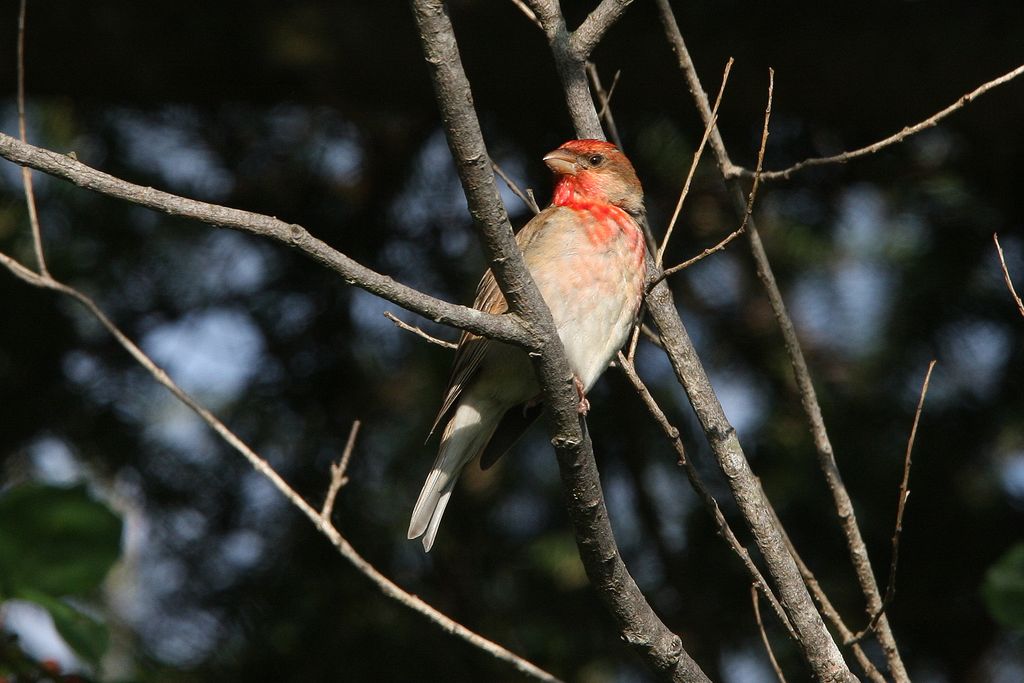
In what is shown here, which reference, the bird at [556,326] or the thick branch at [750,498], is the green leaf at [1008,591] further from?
the bird at [556,326]

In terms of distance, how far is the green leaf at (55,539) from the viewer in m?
3.56

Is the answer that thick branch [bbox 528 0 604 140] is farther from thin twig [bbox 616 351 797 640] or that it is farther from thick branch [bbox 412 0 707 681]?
thick branch [bbox 412 0 707 681]

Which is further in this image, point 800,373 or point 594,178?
point 594,178

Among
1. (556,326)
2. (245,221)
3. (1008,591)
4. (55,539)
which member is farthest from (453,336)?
(245,221)

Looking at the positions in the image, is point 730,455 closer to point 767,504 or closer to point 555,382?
point 767,504

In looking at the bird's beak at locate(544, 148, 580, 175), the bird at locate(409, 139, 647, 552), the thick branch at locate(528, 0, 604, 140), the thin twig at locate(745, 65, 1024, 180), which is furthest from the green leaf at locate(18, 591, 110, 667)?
the thin twig at locate(745, 65, 1024, 180)

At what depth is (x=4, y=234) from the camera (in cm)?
502

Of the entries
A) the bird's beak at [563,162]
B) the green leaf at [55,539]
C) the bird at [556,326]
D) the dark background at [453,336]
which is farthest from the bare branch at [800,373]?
the green leaf at [55,539]

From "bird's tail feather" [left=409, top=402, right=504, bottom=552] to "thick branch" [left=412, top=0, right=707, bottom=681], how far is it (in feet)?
3.21

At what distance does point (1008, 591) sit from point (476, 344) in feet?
5.52

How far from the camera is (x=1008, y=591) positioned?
11.6ft

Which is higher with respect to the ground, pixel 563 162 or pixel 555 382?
pixel 563 162

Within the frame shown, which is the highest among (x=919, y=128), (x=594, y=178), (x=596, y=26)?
(x=596, y=26)

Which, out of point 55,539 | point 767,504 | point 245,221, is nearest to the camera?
point 245,221
